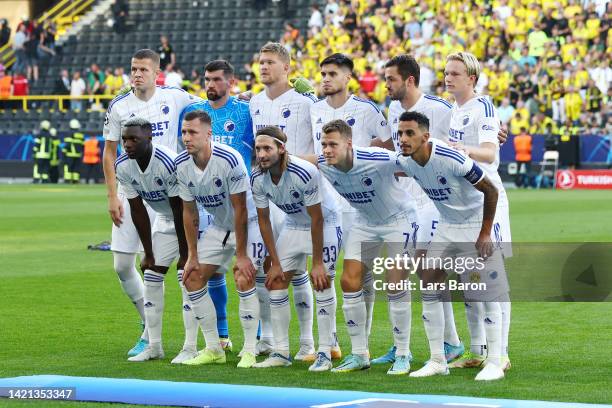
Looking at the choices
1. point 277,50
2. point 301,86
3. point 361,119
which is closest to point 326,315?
point 361,119

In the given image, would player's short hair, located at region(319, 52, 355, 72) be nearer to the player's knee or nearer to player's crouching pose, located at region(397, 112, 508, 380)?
player's crouching pose, located at region(397, 112, 508, 380)

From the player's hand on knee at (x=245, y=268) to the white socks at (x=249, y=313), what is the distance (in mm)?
135

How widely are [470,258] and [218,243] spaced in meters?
1.99

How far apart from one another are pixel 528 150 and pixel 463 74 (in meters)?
23.2

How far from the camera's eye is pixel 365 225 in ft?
30.6

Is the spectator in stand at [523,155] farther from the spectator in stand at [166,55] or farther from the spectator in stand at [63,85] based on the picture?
the spectator in stand at [63,85]

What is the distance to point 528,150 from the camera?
3197 centimetres

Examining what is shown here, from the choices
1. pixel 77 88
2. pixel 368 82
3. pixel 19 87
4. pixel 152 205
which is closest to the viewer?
pixel 152 205

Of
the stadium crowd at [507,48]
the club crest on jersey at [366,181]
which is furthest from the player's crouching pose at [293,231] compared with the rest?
the stadium crowd at [507,48]

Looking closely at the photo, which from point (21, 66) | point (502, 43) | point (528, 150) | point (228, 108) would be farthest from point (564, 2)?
point (228, 108)

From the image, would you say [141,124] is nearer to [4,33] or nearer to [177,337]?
[177,337]

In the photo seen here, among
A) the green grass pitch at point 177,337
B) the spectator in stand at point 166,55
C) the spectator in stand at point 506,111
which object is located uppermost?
the spectator in stand at point 166,55

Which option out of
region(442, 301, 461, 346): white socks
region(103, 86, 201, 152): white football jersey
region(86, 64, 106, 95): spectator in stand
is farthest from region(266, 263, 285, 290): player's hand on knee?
region(86, 64, 106, 95): spectator in stand

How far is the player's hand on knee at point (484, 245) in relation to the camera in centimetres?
863
